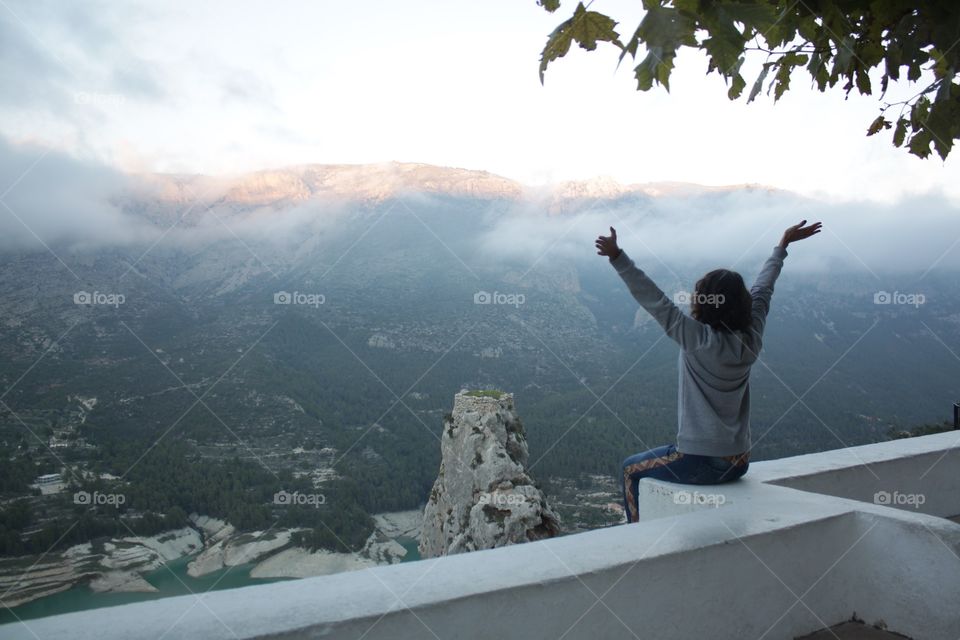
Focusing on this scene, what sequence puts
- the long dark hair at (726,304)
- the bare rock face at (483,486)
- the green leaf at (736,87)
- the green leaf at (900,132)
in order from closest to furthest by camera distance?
the green leaf at (736,87) < the green leaf at (900,132) < the long dark hair at (726,304) < the bare rock face at (483,486)

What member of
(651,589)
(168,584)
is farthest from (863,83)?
(168,584)

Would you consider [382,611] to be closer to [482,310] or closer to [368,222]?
[482,310]

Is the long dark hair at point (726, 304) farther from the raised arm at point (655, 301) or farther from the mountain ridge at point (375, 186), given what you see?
the mountain ridge at point (375, 186)

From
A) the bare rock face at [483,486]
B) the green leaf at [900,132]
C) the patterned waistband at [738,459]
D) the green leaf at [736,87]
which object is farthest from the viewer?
the bare rock face at [483,486]

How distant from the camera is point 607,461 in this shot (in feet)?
101

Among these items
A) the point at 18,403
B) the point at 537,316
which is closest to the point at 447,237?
the point at 537,316

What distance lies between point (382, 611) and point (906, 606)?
7.08 feet

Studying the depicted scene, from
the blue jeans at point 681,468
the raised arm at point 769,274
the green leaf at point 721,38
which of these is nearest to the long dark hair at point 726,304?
the raised arm at point 769,274

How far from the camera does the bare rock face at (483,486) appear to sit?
18062mm

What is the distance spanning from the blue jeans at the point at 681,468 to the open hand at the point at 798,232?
48.9 inches

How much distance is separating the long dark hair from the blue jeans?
70 centimetres

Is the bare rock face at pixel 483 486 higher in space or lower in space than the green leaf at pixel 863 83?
lower

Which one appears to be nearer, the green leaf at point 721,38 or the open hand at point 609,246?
the green leaf at point 721,38

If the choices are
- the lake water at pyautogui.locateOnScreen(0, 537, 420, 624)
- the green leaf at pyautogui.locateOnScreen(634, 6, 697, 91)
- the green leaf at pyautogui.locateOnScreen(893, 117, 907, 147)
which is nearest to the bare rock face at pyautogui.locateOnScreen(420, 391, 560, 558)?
the lake water at pyautogui.locateOnScreen(0, 537, 420, 624)
